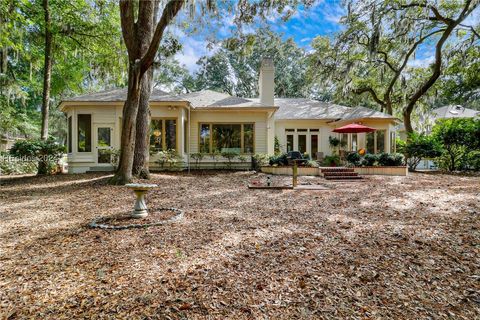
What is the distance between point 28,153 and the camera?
11.9 meters

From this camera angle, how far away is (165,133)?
13.8 m

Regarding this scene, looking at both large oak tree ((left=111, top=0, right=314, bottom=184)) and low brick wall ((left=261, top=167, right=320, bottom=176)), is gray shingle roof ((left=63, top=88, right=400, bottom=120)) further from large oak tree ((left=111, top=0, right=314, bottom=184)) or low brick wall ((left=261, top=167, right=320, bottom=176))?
large oak tree ((left=111, top=0, right=314, bottom=184))

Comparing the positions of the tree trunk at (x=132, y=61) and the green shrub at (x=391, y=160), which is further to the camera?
the green shrub at (x=391, y=160)

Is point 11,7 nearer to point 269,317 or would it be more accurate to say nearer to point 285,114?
point 269,317

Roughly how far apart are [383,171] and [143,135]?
10.5m

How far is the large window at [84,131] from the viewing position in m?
13.4

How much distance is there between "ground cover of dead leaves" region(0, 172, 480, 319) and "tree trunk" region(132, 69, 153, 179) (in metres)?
4.14

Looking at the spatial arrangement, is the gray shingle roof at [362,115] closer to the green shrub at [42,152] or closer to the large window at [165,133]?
the large window at [165,133]

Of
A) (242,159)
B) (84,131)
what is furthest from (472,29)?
(84,131)

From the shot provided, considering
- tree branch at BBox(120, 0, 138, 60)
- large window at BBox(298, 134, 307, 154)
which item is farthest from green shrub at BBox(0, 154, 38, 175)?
large window at BBox(298, 134, 307, 154)

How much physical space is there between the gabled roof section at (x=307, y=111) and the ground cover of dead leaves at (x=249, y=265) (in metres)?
12.8

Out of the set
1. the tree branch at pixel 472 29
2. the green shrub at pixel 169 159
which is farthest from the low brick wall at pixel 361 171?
the tree branch at pixel 472 29

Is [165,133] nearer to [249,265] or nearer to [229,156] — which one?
[229,156]

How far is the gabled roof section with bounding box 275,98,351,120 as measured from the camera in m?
18.0
